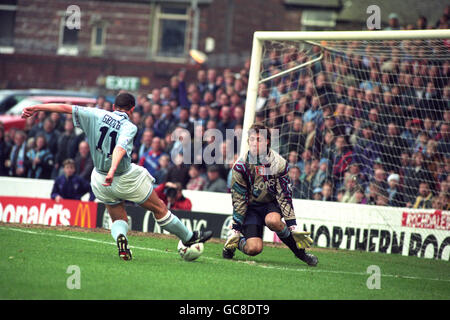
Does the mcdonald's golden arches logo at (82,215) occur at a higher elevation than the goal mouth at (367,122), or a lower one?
lower

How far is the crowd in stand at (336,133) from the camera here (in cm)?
1438

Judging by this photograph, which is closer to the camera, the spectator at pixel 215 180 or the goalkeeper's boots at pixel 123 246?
the goalkeeper's boots at pixel 123 246

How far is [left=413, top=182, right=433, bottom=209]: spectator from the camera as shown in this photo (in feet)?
45.7

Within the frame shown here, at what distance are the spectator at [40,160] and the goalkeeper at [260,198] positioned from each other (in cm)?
884

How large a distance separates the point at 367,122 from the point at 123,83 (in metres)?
17.1

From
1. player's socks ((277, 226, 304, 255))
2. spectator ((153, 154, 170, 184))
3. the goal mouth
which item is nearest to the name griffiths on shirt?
player's socks ((277, 226, 304, 255))

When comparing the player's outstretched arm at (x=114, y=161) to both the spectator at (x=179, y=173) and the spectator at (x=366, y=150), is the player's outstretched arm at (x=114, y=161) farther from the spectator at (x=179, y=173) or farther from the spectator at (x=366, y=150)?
the spectator at (x=366, y=150)

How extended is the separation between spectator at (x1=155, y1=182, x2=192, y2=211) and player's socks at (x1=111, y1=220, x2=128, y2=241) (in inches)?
197

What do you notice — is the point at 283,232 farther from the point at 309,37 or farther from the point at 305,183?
the point at 305,183

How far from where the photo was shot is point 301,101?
52.3 feet

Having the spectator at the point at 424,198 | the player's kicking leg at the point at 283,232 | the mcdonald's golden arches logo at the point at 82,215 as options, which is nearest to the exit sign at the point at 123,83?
the mcdonald's golden arches logo at the point at 82,215

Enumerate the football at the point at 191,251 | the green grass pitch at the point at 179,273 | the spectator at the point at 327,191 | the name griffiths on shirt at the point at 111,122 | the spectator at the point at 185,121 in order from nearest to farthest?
1. the green grass pitch at the point at 179,273
2. the name griffiths on shirt at the point at 111,122
3. the football at the point at 191,251
4. the spectator at the point at 327,191
5. the spectator at the point at 185,121

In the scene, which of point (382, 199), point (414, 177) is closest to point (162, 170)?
point (382, 199)
